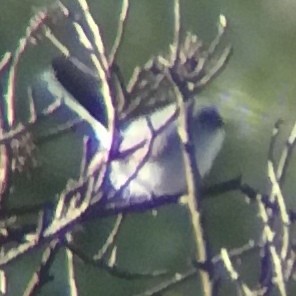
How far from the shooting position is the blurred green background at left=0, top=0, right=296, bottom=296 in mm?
666

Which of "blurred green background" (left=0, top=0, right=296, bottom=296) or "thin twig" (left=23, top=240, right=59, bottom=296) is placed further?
"blurred green background" (left=0, top=0, right=296, bottom=296)

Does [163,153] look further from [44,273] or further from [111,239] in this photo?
[44,273]

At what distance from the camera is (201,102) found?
2.38 feet

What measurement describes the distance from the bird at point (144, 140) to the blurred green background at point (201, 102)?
0.03 metres

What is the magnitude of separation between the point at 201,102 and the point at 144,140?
18cm

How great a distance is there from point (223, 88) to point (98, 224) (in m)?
0.22

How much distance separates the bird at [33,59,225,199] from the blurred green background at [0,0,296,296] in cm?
3

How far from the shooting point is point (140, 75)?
0.58 meters

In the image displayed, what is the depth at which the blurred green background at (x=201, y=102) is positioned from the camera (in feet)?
2.19

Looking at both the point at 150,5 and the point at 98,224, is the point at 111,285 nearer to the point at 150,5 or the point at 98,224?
the point at 98,224

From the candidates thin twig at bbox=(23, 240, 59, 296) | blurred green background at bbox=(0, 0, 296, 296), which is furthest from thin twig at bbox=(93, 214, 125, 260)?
thin twig at bbox=(23, 240, 59, 296)

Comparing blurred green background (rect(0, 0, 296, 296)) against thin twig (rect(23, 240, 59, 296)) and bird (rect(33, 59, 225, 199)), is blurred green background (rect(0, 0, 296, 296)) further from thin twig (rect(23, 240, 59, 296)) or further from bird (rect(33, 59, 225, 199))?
thin twig (rect(23, 240, 59, 296))

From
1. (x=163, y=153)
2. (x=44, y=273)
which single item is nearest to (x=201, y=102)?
(x=163, y=153)

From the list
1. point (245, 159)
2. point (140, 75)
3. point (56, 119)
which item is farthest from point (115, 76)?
point (245, 159)
